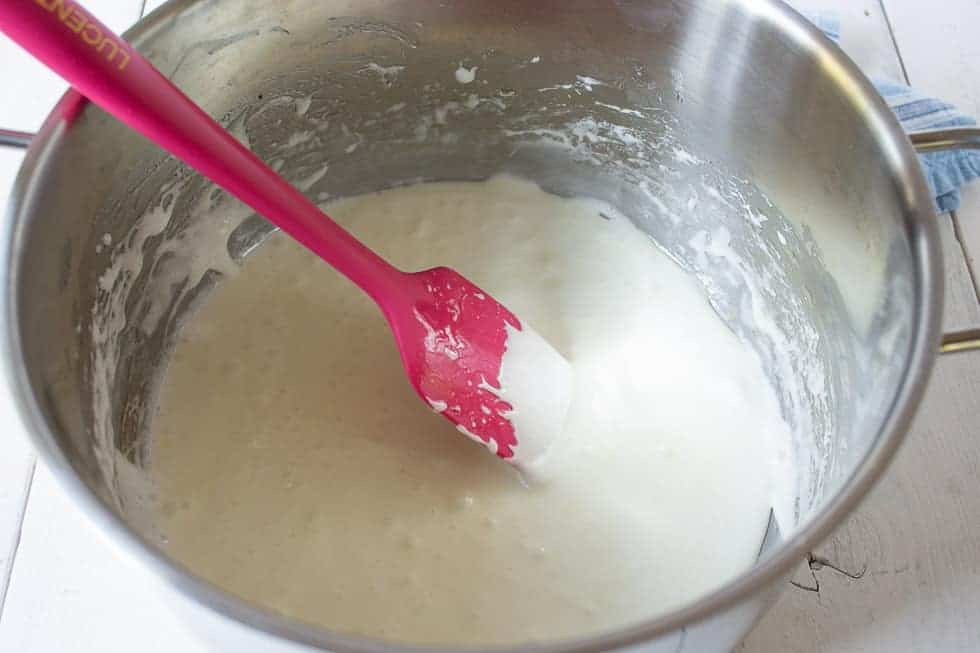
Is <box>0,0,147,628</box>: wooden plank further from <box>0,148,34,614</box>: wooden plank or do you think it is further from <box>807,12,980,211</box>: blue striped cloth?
<box>807,12,980,211</box>: blue striped cloth

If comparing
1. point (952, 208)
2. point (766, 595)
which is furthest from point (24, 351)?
point (952, 208)

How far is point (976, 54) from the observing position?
52.7 inches

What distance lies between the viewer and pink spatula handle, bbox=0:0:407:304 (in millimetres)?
664

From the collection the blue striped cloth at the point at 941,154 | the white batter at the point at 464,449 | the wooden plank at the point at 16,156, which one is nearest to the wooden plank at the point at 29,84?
the wooden plank at the point at 16,156

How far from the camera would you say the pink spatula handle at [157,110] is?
66cm

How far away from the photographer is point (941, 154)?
1206mm

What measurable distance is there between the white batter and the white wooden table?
0.24 ft

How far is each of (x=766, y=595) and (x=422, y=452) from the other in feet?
1.63

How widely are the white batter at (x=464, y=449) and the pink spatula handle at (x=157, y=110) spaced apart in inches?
8.0

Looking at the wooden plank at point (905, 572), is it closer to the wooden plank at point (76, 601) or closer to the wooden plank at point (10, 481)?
the wooden plank at point (76, 601)

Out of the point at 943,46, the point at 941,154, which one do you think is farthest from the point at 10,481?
the point at 943,46

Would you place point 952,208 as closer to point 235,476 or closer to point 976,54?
point 976,54

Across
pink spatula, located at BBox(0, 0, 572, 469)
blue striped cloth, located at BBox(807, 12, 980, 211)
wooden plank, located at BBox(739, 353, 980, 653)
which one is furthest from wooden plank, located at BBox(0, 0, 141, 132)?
wooden plank, located at BBox(739, 353, 980, 653)

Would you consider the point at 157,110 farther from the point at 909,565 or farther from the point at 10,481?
the point at 909,565
